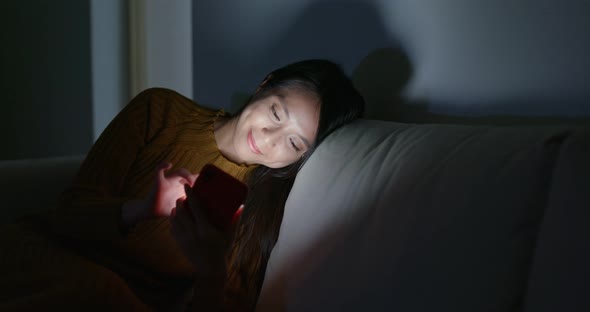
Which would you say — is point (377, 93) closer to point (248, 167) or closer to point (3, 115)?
point (248, 167)

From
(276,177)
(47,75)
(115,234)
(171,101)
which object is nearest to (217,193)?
(115,234)

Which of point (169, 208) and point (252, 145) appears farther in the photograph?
point (252, 145)

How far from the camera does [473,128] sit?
64cm

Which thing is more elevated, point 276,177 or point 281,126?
point 281,126

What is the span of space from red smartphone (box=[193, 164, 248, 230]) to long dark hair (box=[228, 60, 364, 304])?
0.76ft

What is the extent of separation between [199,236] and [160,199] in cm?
11

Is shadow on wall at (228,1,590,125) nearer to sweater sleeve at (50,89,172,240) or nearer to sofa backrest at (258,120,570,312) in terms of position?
sofa backrest at (258,120,570,312)

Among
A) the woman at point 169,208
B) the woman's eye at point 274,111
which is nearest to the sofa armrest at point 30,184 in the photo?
the woman at point 169,208

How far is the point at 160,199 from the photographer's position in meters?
0.75

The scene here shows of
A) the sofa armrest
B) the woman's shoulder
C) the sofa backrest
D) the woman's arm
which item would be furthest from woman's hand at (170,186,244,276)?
the sofa armrest

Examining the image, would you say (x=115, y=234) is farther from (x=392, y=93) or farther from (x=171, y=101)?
(x=392, y=93)

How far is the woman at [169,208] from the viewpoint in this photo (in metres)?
0.73

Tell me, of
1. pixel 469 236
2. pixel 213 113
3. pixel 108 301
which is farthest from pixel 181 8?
pixel 469 236

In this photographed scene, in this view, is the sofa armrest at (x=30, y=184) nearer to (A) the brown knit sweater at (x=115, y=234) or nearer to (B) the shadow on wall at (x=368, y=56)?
(A) the brown knit sweater at (x=115, y=234)
